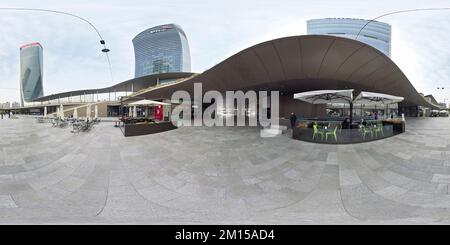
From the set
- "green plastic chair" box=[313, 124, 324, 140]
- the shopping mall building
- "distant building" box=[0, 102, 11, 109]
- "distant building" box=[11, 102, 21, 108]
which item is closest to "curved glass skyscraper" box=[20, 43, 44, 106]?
the shopping mall building

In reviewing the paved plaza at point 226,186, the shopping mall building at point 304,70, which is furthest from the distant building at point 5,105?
the paved plaza at point 226,186

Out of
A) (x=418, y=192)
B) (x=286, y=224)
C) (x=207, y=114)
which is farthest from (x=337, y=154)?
(x=207, y=114)

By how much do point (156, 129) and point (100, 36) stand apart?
5771mm

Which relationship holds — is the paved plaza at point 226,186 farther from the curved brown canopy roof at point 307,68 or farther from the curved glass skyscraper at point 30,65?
the curved glass skyscraper at point 30,65

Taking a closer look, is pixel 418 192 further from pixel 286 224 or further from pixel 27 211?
pixel 27 211

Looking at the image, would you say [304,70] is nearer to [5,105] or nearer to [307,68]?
[307,68]

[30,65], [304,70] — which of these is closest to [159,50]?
[30,65]

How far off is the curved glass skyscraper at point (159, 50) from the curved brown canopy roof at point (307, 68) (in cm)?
5518

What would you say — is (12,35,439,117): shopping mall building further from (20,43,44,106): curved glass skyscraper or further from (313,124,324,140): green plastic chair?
(20,43,44,106): curved glass skyscraper

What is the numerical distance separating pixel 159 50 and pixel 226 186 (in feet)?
271

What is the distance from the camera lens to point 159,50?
78688 millimetres

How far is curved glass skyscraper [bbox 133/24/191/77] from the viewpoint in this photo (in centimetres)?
6794

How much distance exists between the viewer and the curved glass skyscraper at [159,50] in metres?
67.9

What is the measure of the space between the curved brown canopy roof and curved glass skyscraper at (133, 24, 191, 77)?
55.2 m
